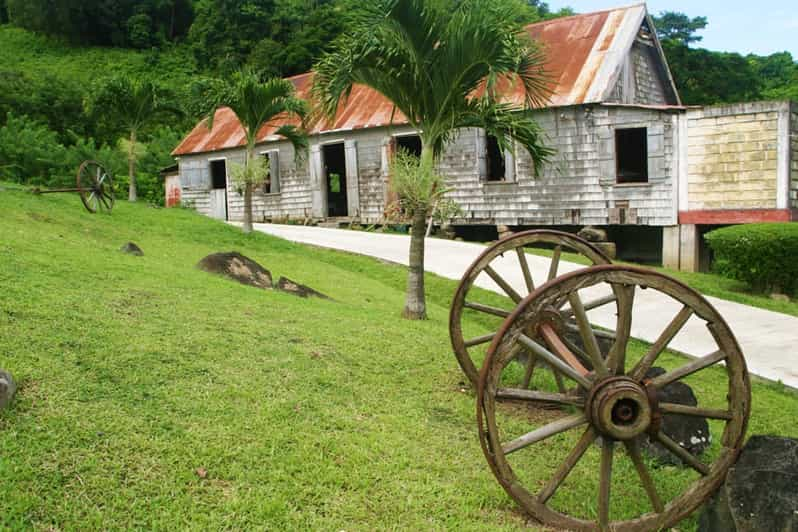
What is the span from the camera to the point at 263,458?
3.80 meters

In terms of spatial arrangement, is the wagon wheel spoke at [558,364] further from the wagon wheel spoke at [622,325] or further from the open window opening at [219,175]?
the open window opening at [219,175]

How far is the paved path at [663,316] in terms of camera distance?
26.4 ft

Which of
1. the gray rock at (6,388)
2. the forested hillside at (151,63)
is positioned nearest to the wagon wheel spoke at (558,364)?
the gray rock at (6,388)

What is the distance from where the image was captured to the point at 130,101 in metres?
20.1

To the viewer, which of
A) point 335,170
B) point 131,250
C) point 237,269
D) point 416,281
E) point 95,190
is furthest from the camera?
point 335,170

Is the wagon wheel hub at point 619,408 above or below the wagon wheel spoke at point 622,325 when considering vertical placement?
below

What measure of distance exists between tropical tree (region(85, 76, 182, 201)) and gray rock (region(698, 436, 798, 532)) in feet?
64.6

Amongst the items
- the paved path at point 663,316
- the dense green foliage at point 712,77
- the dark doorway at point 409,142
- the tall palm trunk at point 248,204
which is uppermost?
the dense green foliage at point 712,77

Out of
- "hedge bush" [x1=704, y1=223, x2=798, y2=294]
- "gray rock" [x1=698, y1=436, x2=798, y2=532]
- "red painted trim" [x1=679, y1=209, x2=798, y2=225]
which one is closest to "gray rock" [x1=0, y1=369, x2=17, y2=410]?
"gray rock" [x1=698, y1=436, x2=798, y2=532]

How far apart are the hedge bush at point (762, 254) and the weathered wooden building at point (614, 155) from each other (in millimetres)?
2000

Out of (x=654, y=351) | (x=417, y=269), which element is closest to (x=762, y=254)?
(x=417, y=269)

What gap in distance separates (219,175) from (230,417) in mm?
23197

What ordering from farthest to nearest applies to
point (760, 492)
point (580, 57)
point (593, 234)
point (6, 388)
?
1. point (580, 57)
2. point (593, 234)
3. point (6, 388)
4. point (760, 492)

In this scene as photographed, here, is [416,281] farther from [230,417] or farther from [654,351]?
[654,351]
